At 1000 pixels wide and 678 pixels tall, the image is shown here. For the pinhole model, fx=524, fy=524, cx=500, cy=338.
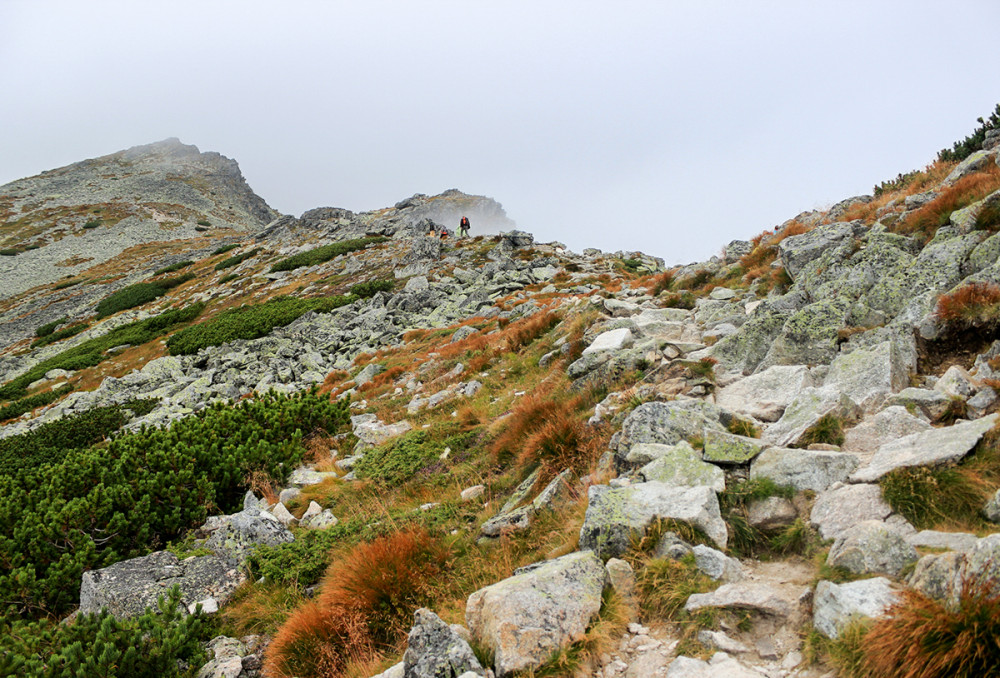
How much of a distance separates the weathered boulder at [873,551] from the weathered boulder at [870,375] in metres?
2.61

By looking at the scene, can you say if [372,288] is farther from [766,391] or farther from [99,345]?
[766,391]

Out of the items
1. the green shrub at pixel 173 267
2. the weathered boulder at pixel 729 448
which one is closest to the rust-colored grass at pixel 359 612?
the weathered boulder at pixel 729 448

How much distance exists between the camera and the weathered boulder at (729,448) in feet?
18.8

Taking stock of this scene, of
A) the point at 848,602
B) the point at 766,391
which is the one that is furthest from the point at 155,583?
the point at 766,391

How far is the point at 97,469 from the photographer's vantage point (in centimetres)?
1017

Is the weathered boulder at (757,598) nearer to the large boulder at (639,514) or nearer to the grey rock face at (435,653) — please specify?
the large boulder at (639,514)

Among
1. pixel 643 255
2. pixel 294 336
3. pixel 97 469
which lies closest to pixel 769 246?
pixel 97 469

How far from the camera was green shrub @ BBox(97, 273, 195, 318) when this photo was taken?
51638 mm

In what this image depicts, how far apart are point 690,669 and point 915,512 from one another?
2281mm

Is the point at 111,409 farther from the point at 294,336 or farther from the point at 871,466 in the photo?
the point at 871,466

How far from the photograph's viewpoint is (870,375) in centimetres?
658

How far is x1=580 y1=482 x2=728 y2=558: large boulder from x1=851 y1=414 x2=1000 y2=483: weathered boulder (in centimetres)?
135

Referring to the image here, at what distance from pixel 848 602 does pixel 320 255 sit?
2066 inches

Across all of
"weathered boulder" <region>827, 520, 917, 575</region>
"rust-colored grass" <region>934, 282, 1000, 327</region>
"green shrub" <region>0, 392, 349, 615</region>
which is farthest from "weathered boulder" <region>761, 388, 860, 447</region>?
"green shrub" <region>0, 392, 349, 615</region>
